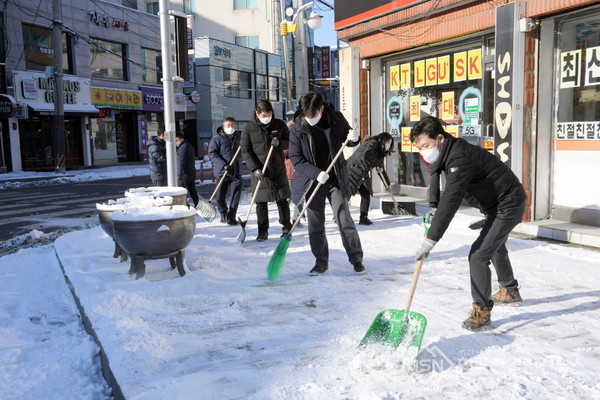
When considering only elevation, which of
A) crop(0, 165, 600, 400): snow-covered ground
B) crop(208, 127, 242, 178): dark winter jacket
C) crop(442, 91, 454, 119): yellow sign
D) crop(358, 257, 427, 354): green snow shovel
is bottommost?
crop(0, 165, 600, 400): snow-covered ground

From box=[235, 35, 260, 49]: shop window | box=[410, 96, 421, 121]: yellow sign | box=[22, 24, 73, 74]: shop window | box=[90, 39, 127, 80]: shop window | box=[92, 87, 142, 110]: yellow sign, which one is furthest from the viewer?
box=[235, 35, 260, 49]: shop window

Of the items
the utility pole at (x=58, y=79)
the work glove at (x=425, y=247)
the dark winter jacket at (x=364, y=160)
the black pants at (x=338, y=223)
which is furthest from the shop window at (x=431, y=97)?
the utility pole at (x=58, y=79)

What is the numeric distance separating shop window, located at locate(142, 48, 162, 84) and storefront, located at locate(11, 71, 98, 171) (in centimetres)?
508

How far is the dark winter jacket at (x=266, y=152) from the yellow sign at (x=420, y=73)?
12.1 feet

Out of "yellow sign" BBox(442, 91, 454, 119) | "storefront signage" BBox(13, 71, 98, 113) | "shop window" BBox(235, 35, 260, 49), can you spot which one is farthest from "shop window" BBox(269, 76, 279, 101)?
"yellow sign" BBox(442, 91, 454, 119)

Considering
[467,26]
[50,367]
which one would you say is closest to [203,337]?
[50,367]

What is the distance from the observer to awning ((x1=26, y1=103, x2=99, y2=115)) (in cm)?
2206

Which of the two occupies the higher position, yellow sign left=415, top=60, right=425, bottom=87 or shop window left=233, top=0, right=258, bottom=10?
shop window left=233, top=0, right=258, bottom=10

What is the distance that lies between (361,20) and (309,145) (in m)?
5.43

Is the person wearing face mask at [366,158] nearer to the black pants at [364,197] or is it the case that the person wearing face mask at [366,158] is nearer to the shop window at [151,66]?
the black pants at [364,197]

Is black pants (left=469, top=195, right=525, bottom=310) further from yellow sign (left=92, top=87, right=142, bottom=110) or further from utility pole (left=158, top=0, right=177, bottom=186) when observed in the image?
yellow sign (left=92, top=87, right=142, bottom=110)

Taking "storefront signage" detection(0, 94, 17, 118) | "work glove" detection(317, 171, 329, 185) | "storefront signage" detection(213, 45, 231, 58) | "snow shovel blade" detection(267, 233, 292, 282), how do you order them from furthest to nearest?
"storefront signage" detection(213, 45, 231, 58) → "storefront signage" detection(0, 94, 17, 118) → "snow shovel blade" detection(267, 233, 292, 282) → "work glove" detection(317, 171, 329, 185)

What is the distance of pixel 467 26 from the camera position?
782 cm

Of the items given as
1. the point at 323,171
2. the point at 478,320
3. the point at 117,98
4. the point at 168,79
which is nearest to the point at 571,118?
the point at 323,171
